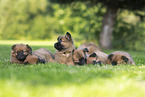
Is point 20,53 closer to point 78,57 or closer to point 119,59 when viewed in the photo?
point 78,57

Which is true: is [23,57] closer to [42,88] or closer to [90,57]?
[90,57]

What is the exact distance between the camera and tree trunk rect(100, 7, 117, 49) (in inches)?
655

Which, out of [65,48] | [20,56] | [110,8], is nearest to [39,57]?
[20,56]

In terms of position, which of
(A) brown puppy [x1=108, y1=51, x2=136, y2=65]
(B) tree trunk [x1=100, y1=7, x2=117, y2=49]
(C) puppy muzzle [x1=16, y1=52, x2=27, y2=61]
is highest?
(B) tree trunk [x1=100, y1=7, x2=117, y2=49]

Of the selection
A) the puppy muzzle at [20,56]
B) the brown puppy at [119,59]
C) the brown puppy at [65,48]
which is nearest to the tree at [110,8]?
the brown puppy at [119,59]

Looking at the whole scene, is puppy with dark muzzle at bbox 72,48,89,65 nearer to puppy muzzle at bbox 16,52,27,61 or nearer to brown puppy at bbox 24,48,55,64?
brown puppy at bbox 24,48,55,64

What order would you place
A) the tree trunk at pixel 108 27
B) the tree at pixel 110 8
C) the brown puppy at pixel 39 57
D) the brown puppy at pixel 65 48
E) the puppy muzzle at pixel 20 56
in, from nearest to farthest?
1. the puppy muzzle at pixel 20 56
2. the brown puppy at pixel 39 57
3. the brown puppy at pixel 65 48
4. the tree at pixel 110 8
5. the tree trunk at pixel 108 27

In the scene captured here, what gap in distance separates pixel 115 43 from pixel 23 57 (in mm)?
14478

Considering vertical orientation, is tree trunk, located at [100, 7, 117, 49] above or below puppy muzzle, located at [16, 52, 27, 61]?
above

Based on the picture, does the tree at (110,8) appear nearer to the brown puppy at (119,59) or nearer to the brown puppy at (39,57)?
the brown puppy at (119,59)

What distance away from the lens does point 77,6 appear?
1959cm

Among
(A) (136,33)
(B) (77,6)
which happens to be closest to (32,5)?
(B) (77,6)

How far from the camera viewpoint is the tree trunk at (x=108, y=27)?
54.5ft

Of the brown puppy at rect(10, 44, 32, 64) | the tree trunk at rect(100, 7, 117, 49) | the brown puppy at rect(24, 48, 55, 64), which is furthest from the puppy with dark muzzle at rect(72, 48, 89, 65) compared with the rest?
the tree trunk at rect(100, 7, 117, 49)
